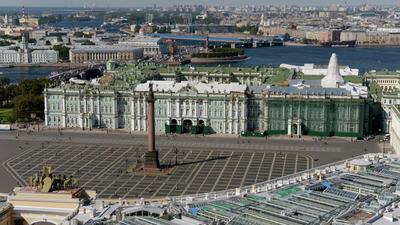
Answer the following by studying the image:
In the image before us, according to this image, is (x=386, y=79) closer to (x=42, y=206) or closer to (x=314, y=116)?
(x=314, y=116)

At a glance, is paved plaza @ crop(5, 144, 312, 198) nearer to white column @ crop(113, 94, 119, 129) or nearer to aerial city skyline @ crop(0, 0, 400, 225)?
aerial city skyline @ crop(0, 0, 400, 225)

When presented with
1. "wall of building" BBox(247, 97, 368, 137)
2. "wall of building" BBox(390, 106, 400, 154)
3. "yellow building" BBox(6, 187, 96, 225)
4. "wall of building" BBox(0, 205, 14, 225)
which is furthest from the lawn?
"wall of building" BBox(0, 205, 14, 225)

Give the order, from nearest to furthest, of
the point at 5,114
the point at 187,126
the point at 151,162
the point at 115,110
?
the point at 151,162
the point at 187,126
the point at 115,110
the point at 5,114

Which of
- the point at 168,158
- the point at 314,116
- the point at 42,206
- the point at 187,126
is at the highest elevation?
the point at 42,206

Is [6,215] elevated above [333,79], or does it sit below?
below

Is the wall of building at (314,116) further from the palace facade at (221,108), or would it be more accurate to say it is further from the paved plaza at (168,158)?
the paved plaza at (168,158)

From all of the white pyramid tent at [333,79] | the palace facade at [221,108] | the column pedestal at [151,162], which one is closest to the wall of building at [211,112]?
the palace facade at [221,108]

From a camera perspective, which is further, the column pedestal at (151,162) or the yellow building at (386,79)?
the yellow building at (386,79)

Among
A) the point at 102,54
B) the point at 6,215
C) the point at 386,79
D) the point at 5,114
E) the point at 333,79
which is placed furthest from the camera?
A: the point at 102,54

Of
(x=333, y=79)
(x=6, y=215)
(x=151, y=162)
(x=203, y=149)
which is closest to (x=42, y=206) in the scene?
(x=6, y=215)

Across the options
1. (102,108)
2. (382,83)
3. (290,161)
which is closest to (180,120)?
(102,108)
